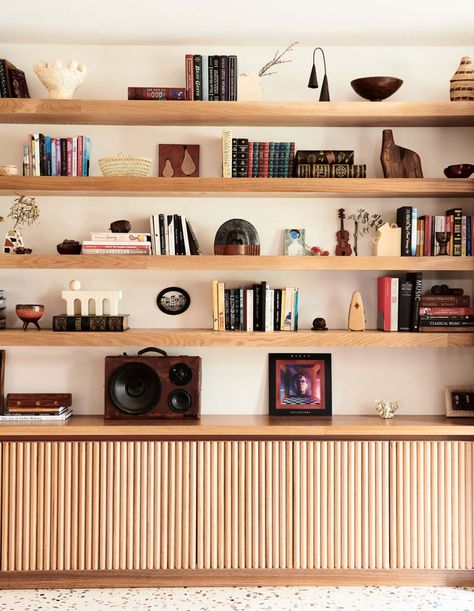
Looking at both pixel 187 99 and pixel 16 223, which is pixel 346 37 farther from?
pixel 16 223

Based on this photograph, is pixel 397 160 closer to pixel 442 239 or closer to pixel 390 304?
pixel 442 239

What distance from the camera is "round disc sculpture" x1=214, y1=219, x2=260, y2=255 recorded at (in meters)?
3.27

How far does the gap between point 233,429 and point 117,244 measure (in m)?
1.01

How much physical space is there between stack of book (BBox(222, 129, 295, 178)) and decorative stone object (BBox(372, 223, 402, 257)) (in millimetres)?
529

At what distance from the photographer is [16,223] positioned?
11.2ft

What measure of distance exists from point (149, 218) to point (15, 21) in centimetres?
106

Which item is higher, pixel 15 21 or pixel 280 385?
pixel 15 21

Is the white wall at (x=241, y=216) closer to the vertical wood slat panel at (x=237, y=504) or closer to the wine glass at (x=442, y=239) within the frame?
the wine glass at (x=442, y=239)

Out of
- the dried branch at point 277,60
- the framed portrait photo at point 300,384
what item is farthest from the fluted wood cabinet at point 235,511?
the dried branch at point 277,60

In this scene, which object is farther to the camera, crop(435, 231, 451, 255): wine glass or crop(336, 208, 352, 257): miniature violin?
crop(336, 208, 352, 257): miniature violin

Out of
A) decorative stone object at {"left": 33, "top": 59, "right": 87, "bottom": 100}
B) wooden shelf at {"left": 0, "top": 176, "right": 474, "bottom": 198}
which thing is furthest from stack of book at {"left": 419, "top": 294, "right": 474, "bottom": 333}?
decorative stone object at {"left": 33, "top": 59, "right": 87, "bottom": 100}

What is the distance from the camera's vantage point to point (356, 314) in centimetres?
332

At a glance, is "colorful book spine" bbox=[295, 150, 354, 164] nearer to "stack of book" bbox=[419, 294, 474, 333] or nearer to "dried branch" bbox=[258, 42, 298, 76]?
"dried branch" bbox=[258, 42, 298, 76]

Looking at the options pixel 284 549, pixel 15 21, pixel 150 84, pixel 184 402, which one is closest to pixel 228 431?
pixel 184 402
